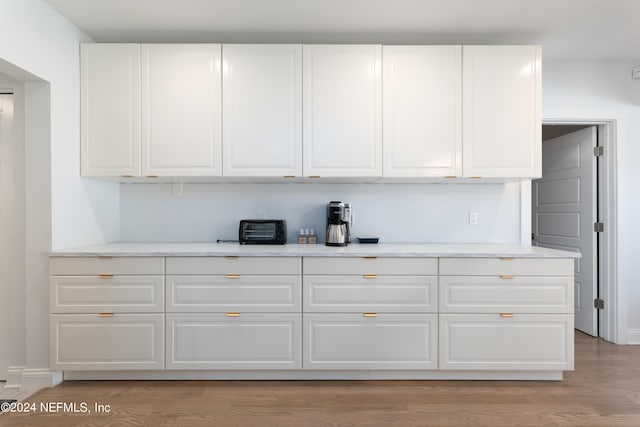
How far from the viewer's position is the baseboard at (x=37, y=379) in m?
2.49

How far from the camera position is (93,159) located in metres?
2.74

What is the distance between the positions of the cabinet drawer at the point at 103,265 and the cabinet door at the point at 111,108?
25.4 inches

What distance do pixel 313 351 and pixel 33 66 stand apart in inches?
97.5

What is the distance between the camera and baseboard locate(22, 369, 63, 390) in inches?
98.0

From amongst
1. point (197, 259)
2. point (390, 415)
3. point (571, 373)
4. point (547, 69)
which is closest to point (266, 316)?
point (197, 259)

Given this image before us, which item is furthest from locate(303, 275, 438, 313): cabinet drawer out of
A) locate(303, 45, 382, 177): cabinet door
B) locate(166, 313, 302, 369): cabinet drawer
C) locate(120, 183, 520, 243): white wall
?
locate(303, 45, 382, 177): cabinet door

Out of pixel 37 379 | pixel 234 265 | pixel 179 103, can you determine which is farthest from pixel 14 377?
pixel 179 103

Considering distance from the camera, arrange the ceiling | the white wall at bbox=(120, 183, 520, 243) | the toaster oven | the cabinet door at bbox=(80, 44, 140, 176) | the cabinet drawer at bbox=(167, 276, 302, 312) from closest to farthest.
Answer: the ceiling → the cabinet drawer at bbox=(167, 276, 302, 312) → the cabinet door at bbox=(80, 44, 140, 176) → the toaster oven → the white wall at bbox=(120, 183, 520, 243)

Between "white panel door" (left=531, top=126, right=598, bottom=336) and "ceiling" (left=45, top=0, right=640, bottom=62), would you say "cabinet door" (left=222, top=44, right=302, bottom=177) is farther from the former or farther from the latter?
"white panel door" (left=531, top=126, right=598, bottom=336)

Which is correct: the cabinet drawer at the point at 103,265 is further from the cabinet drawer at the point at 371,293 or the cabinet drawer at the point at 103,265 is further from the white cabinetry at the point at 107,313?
the cabinet drawer at the point at 371,293

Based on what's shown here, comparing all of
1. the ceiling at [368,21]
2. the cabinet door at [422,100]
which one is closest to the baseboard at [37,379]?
the ceiling at [368,21]

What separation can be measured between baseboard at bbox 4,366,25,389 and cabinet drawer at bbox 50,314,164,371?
258mm

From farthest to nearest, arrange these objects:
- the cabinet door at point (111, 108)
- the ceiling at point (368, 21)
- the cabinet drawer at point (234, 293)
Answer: the cabinet door at point (111, 108), the cabinet drawer at point (234, 293), the ceiling at point (368, 21)

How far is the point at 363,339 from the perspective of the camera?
2529mm
